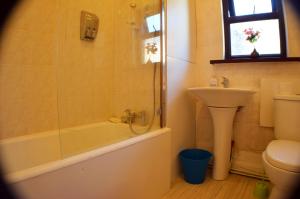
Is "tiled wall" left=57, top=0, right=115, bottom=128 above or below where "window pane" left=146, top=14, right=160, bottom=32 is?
below

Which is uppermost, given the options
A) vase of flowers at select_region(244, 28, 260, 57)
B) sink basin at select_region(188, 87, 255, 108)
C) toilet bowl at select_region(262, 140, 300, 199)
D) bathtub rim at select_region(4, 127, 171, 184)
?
vase of flowers at select_region(244, 28, 260, 57)

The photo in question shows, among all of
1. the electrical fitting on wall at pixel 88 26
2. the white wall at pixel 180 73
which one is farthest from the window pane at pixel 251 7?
the electrical fitting on wall at pixel 88 26

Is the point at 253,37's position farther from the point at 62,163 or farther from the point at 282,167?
the point at 62,163

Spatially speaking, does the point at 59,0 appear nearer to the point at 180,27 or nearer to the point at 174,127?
the point at 180,27

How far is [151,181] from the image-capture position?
140 centimetres

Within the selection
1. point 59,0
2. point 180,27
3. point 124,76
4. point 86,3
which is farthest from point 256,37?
point 59,0

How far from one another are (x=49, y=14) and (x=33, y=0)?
0.13 metres

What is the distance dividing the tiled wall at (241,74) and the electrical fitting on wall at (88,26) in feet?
3.42

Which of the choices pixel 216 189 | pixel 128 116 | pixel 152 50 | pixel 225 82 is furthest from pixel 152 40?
pixel 216 189

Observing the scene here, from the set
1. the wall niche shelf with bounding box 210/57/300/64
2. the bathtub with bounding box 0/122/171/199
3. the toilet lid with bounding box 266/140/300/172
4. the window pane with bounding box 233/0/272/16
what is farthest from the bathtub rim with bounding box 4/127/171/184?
the window pane with bounding box 233/0/272/16

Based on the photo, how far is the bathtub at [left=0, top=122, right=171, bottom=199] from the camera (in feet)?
2.64

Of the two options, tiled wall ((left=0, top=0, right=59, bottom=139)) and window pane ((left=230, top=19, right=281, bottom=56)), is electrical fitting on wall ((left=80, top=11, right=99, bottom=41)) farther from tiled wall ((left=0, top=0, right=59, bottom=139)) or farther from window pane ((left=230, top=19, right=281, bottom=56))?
window pane ((left=230, top=19, right=281, bottom=56))

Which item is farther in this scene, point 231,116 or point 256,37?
point 256,37

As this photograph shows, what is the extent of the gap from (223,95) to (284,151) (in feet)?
1.78
